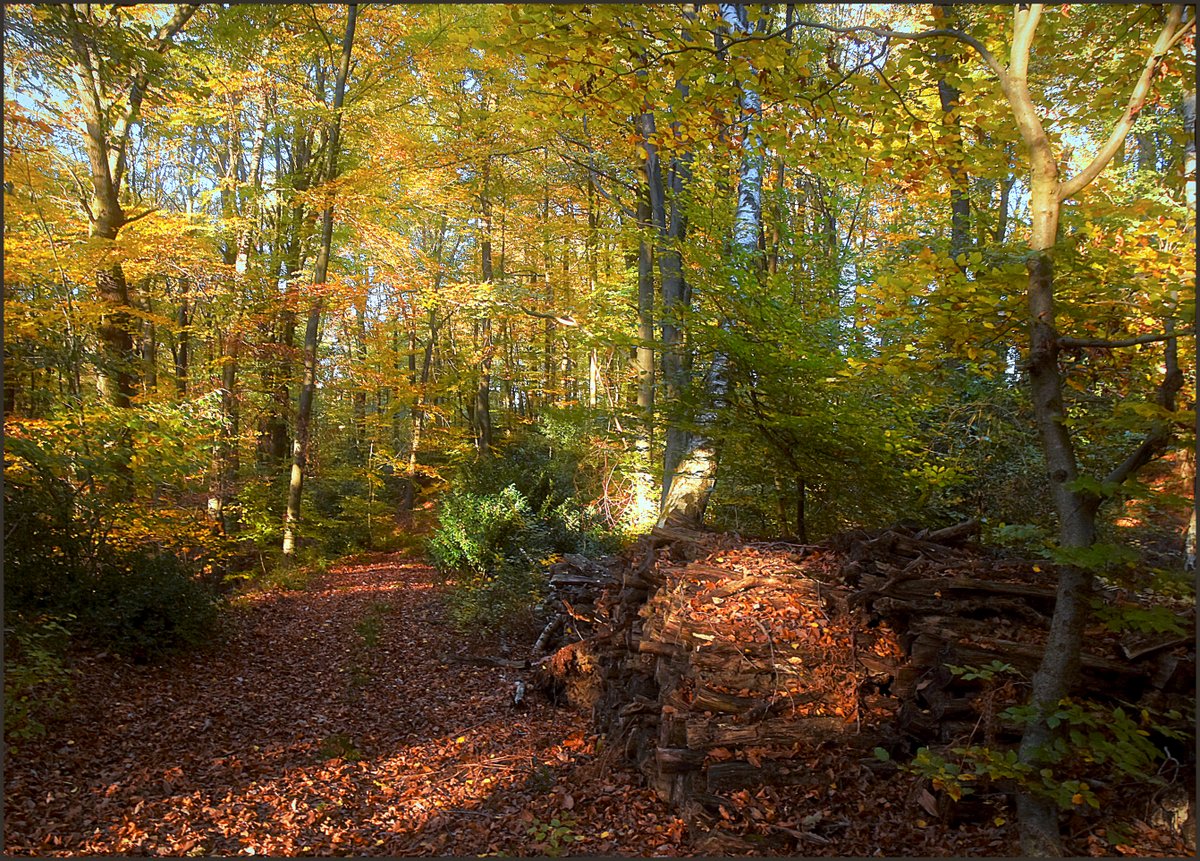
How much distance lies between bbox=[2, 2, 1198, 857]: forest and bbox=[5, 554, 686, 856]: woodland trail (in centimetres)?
4

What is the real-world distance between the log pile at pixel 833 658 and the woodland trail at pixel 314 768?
20.7 inches

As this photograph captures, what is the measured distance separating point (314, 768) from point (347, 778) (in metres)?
0.33

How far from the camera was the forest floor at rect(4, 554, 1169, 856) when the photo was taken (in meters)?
3.78

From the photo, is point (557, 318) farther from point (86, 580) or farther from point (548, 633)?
point (86, 580)

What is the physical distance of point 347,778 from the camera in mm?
4934

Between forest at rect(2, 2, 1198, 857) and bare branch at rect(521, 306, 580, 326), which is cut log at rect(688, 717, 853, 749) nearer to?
forest at rect(2, 2, 1198, 857)

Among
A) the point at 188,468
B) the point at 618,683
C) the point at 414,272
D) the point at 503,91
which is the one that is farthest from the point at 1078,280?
the point at 414,272

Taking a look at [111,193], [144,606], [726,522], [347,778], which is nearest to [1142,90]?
[726,522]

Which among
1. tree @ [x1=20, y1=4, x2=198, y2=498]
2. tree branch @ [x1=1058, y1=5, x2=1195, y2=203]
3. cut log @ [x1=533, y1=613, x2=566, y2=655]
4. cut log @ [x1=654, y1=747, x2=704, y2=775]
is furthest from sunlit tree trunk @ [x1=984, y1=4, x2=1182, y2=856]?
tree @ [x1=20, y1=4, x2=198, y2=498]

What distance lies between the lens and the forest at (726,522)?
3.27 m

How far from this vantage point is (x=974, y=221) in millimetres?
4195

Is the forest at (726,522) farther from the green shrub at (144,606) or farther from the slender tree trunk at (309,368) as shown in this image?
the slender tree trunk at (309,368)

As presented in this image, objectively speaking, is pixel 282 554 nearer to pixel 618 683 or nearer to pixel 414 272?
pixel 414 272

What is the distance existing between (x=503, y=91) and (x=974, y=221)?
11049 millimetres
